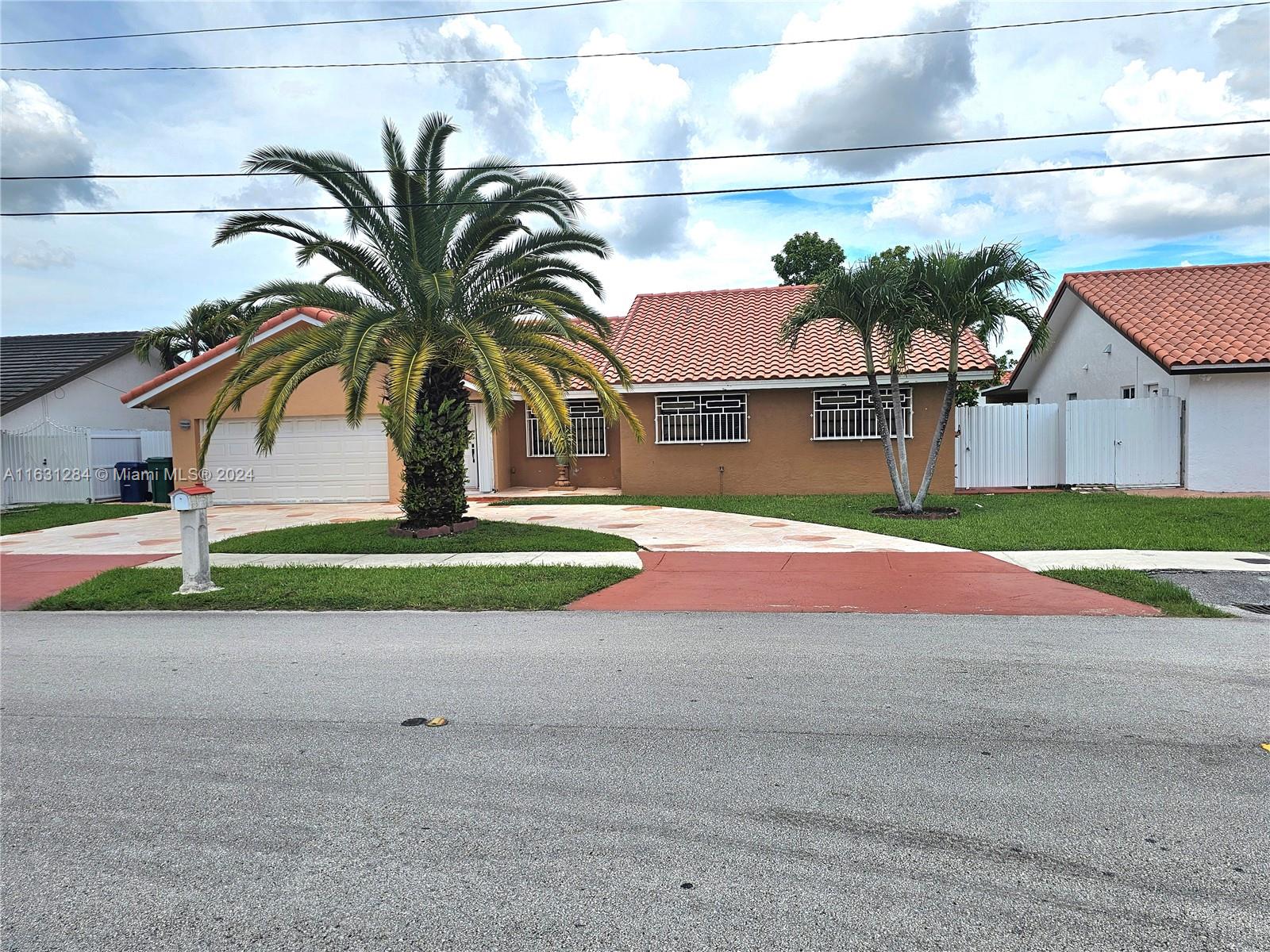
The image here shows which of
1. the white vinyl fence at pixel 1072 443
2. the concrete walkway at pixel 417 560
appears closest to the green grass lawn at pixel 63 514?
the concrete walkway at pixel 417 560

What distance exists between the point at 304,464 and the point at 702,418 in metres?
9.23

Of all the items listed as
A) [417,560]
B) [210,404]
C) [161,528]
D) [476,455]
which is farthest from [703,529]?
[210,404]

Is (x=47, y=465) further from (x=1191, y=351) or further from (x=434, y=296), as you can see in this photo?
(x=1191, y=351)

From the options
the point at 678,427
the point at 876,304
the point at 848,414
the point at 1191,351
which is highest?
the point at 876,304

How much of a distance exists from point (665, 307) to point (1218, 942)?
21785 millimetres

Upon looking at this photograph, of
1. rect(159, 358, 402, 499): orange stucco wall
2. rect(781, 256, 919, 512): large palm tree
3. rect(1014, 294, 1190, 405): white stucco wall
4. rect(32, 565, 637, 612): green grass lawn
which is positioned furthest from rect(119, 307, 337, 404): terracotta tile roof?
rect(1014, 294, 1190, 405): white stucco wall

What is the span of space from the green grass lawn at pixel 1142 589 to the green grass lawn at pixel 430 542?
5.55 metres

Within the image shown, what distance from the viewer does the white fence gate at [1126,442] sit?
17.6m

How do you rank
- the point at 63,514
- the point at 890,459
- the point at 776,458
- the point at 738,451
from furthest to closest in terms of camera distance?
the point at 738,451 < the point at 776,458 < the point at 63,514 < the point at 890,459

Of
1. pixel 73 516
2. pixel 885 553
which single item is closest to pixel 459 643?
pixel 885 553

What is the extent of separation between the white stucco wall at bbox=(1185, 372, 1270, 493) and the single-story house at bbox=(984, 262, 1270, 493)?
2 cm

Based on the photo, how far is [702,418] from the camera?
1945 cm

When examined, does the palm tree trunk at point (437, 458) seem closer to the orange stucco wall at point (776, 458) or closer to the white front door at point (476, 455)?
the orange stucco wall at point (776, 458)

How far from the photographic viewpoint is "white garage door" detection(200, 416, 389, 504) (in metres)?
19.7
